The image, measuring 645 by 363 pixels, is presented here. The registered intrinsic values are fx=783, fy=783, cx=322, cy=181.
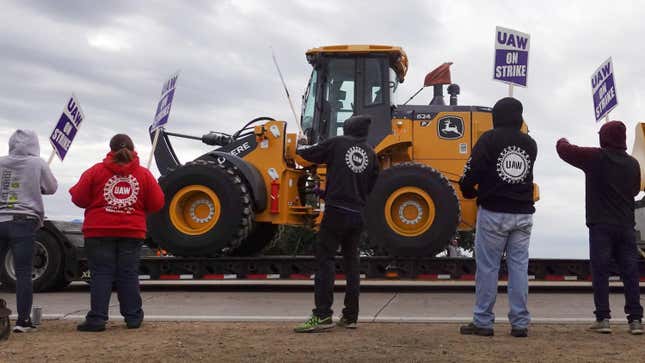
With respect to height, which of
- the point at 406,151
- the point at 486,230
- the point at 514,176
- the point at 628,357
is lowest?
the point at 628,357

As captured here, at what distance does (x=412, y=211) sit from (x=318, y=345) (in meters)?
5.37

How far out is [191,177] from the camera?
10.9 metres

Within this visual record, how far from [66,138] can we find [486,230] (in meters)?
7.79

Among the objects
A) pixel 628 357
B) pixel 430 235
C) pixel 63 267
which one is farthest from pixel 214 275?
pixel 628 357

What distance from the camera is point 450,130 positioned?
11.4 m

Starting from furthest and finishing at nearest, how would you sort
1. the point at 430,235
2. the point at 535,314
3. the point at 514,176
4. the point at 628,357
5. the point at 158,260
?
1. the point at 158,260
2. the point at 430,235
3. the point at 535,314
4. the point at 514,176
5. the point at 628,357

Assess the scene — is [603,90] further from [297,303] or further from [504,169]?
[504,169]

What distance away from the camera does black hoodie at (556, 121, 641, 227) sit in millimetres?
6555

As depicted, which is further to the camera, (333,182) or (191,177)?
(191,177)

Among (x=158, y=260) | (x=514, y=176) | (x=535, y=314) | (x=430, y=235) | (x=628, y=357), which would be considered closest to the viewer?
(x=628, y=357)

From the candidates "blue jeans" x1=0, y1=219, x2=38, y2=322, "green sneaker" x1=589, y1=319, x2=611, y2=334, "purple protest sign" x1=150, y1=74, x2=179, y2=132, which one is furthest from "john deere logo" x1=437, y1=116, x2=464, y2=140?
"blue jeans" x1=0, y1=219, x2=38, y2=322

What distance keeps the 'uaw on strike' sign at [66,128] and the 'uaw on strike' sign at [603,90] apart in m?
7.85

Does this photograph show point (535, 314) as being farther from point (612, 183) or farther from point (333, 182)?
point (333, 182)

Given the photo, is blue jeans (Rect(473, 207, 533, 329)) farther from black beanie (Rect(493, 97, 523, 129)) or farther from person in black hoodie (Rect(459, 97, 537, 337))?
black beanie (Rect(493, 97, 523, 129))
